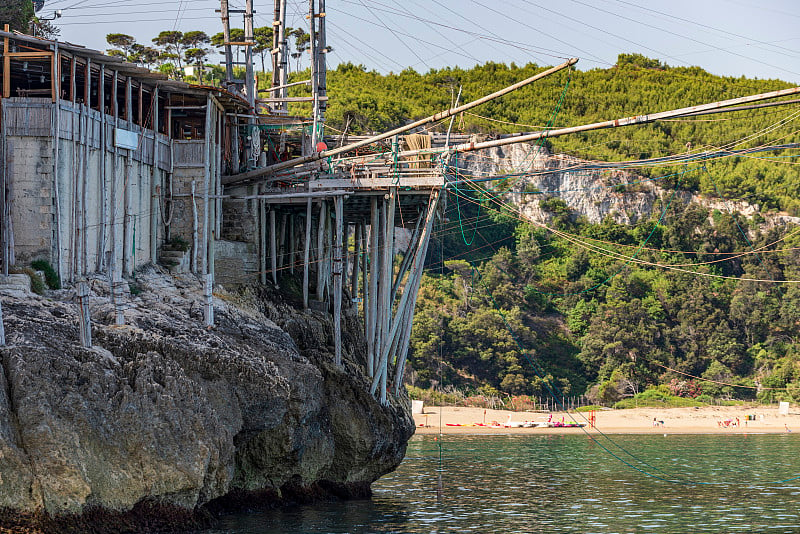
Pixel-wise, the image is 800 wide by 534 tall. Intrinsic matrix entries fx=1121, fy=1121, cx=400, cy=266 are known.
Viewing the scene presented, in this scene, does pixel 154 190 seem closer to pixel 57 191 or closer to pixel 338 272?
pixel 57 191

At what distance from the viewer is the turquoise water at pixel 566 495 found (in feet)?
113

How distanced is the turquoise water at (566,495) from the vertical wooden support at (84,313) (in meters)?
6.41

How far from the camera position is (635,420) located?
8400 centimetres

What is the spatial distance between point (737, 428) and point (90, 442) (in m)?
64.9

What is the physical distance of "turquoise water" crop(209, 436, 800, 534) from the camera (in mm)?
34375

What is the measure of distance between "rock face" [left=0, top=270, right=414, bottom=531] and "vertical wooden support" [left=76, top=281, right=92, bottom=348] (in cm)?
27

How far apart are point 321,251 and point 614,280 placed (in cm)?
6656

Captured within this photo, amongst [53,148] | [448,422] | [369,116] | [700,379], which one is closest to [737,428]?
[700,379]

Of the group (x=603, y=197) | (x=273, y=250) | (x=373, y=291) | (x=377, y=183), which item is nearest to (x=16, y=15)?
(x=273, y=250)

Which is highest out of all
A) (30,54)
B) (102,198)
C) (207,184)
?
(30,54)

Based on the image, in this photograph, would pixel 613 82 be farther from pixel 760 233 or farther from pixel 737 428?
pixel 737 428

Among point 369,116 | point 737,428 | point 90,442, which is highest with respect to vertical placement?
point 369,116

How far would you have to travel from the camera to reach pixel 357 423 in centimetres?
3728

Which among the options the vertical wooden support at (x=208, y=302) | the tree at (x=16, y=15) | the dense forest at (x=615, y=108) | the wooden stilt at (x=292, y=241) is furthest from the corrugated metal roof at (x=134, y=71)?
the dense forest at (x=615, y=108)
